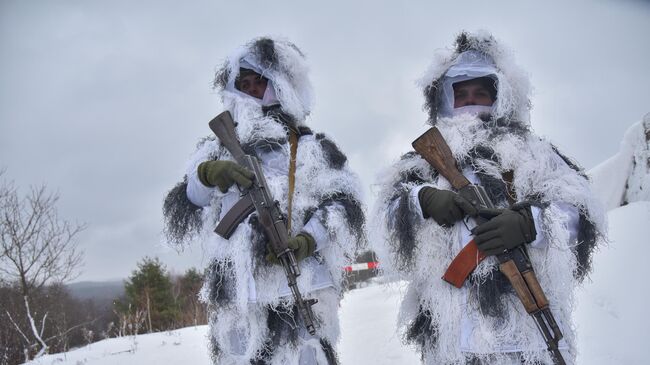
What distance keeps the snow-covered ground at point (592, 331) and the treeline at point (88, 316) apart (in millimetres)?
1311

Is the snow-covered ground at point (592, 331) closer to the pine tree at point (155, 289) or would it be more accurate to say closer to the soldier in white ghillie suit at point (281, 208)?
the soldier in white ghillie suit at point (281, 208)

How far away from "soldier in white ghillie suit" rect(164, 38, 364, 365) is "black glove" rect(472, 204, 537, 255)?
34.5 inches

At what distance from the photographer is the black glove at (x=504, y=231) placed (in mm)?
2158

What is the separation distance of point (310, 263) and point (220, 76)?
5.01 ft

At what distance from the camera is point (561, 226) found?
7.28 feet

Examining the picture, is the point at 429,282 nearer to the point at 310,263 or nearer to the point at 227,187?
the point at 310,263

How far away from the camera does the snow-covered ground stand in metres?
4.05

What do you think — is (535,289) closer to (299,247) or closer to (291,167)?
(299,247)

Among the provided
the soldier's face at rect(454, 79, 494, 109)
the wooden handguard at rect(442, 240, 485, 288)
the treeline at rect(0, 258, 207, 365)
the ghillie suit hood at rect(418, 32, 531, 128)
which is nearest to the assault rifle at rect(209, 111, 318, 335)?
the wooden handguard at rect(442, 240, 485, 288)

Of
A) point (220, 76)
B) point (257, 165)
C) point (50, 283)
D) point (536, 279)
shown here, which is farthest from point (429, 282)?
point (50, 283)

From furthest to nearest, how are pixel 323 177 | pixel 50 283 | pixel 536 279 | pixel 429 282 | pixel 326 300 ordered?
pixel 50 283 < pixel 323 177 < pixel 326 300 < pixel 429 282 < pixel 536 279

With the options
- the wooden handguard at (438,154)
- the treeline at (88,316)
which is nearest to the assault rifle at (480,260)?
the wooden handguard at (438,154)

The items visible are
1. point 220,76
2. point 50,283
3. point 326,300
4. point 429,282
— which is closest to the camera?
point 429,282

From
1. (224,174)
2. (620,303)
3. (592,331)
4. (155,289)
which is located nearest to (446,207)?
(224,174)
